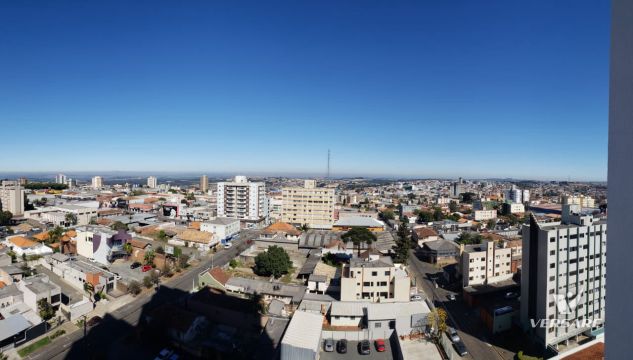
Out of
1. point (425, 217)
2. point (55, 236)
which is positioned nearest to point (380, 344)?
point (55, 236)

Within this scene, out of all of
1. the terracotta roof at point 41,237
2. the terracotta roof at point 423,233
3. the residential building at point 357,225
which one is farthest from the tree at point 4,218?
the terracotta roof at point 423,233

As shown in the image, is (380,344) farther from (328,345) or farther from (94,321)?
(94,321)

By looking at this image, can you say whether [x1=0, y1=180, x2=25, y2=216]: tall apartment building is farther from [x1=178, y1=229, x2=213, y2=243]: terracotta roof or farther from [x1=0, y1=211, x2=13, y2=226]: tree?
[x1=178, y1=229, x2=213, y2=243]: terracotta roof

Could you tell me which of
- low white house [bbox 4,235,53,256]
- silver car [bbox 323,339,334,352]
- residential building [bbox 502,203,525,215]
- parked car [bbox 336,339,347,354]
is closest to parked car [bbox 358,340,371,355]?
parked car [bbox 336,339,347,354]

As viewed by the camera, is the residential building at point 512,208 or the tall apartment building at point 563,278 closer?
the tall apartment building at point 563,278

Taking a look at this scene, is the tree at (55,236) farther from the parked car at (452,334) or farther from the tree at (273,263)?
the parked car at (452,334)

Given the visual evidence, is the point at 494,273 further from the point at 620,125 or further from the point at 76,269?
the point at 76,269
